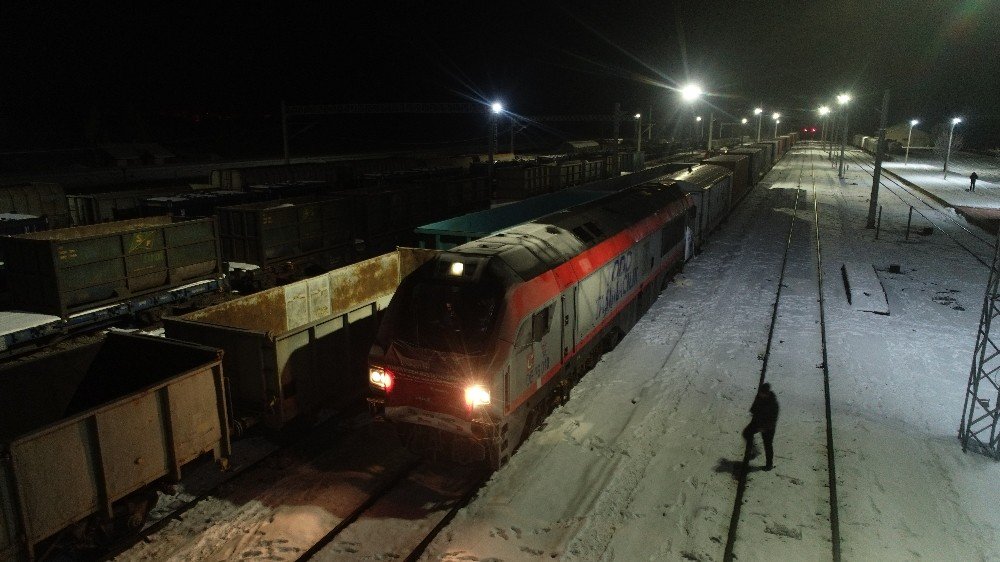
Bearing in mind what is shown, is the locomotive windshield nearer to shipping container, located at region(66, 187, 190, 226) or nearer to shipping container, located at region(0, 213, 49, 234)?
shipping container, located at region(0, 213, 49, 234)

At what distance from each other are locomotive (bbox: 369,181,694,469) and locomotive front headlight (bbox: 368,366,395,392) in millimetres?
16

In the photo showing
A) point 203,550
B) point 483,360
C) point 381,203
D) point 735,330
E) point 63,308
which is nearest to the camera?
point 203,550

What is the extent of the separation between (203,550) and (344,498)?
6.45ft

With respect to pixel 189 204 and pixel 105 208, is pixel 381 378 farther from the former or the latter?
pixel 105 208

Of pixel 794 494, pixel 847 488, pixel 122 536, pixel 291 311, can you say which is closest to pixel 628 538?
pixel 794 494

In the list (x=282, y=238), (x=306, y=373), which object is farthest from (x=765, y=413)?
(x=282, y=238)

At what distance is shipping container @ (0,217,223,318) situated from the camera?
1364cm

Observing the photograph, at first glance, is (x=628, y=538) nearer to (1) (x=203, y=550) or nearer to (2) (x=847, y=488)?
(2) (x=847, y=488)

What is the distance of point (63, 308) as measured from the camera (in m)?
13.6

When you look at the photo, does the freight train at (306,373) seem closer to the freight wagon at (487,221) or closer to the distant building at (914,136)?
the freight wagon at (487,221)

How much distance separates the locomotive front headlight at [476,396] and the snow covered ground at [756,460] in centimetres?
150

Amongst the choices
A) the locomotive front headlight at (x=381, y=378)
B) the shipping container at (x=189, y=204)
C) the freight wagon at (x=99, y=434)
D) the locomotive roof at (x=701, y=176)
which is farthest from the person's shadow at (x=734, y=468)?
the shipping container at (x=189, y=204)

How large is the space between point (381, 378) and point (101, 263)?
9437mm

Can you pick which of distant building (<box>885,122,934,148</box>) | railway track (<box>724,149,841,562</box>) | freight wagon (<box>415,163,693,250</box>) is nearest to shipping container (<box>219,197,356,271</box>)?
freight wagon (<box>415,163,693,250</box>)
